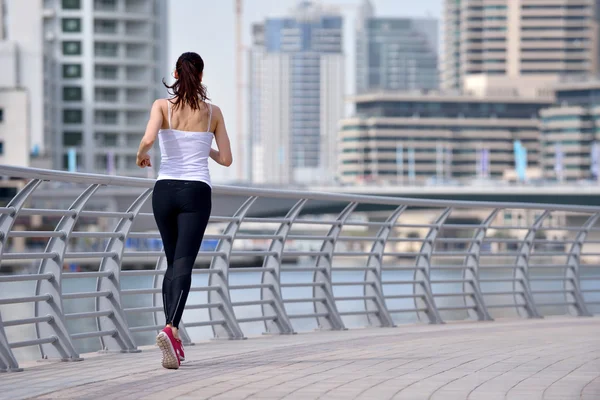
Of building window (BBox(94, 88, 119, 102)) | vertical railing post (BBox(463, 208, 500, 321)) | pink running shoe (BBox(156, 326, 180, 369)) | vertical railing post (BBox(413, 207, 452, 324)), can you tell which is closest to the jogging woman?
pink running shoe (BBox(156, 326, 180, 369))

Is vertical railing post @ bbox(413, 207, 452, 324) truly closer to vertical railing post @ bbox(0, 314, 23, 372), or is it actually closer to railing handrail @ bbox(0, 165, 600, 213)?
railing handrail @ bbox(0, 165, 600, 213)

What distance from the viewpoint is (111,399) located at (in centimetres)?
623

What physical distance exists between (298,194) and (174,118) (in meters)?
2.92

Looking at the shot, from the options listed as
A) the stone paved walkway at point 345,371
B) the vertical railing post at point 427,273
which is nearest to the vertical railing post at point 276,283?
the stone paved walkway at point 345,371

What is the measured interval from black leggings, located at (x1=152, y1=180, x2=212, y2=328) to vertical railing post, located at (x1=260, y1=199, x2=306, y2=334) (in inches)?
118

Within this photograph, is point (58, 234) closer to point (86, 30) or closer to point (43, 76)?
point (43, 76)

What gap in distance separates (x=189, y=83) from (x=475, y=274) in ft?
20.0

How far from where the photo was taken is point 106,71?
121062mm

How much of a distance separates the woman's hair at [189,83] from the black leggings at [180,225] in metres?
0.47

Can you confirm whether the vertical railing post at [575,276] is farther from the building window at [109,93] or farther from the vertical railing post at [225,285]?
the building window at [109,93]

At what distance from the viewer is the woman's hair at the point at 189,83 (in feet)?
25.1

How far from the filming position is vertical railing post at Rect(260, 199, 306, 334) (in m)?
10.8

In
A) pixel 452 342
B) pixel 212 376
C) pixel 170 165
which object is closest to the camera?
pixel 212 376

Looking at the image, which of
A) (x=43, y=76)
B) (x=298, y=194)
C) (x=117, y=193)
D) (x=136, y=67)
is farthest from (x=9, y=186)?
(x=298, y=194)
